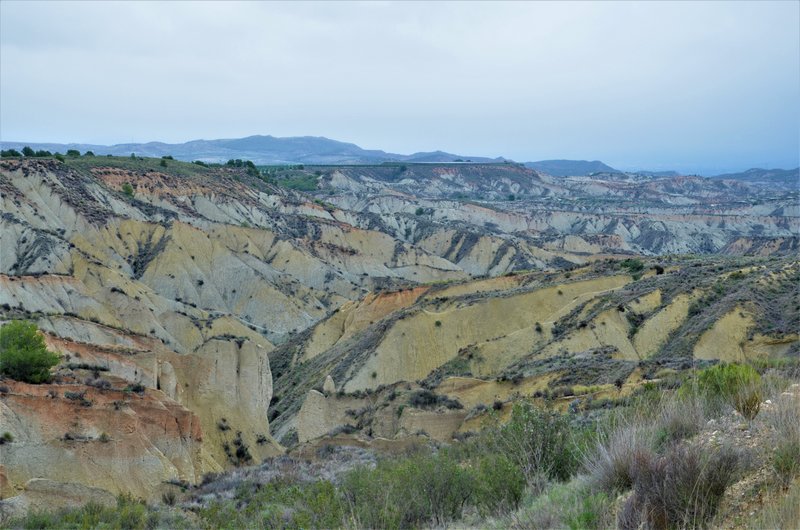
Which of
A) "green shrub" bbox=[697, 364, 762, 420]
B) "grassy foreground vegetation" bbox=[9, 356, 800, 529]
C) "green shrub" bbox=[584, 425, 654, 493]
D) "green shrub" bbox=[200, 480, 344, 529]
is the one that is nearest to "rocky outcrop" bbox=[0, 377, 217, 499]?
"green shrub" bbox=[200, 480, 344, 529]

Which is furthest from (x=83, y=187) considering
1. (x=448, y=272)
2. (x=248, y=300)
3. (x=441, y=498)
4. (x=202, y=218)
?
(x=441, y=498)

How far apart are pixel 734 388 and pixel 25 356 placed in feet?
65.3

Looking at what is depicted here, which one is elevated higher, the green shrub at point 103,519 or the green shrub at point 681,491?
the green shrub at point 681,491

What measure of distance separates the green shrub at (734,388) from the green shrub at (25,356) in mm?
18875

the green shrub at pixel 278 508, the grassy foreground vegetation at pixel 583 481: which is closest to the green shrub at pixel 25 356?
the grassy foreground vegetation at pixel 583 481

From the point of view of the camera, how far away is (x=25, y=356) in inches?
826

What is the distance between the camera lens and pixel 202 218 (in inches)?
3093

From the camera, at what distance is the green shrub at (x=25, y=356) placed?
20.7m

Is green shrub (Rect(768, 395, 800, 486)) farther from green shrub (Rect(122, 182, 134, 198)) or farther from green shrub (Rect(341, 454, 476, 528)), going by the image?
green shrub (Rect(122, 182, 134, 198))

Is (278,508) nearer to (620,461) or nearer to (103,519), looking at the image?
(103,519)

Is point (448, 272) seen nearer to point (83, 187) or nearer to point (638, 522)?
point (83, 187)

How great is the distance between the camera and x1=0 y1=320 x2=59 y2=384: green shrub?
20.7 metres

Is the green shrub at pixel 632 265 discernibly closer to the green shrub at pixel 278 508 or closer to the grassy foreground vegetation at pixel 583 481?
the grassy foreground vegetation at pixel 583 481

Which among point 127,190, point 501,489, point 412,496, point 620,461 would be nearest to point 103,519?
point 412,496
